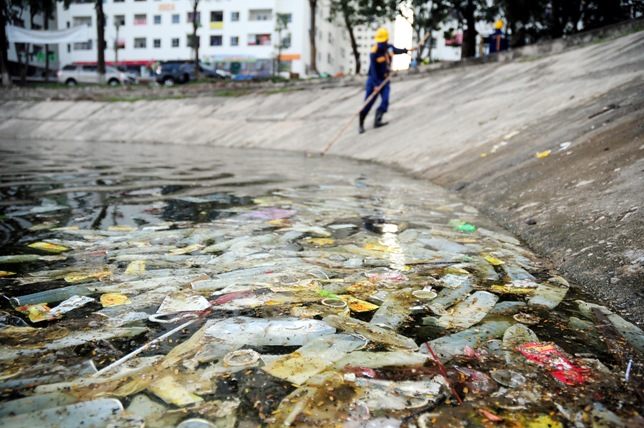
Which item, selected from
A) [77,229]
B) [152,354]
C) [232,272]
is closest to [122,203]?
[77,229]

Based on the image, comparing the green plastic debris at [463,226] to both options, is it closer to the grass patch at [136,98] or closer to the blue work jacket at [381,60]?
the blue work jacket at [381,60]

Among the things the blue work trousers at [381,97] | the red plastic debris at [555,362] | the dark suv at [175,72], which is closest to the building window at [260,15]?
the dark suv at [175,72]

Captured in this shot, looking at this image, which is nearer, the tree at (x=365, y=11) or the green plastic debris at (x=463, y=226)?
the green plastic debris at (x=463, y=226)

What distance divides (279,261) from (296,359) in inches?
33.0

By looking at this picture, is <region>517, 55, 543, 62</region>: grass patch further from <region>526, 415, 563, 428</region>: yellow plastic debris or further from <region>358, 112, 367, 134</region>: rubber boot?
<region>526, 415, 563, 428</region>: yellow plastic debris

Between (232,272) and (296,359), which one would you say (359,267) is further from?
(296,359)

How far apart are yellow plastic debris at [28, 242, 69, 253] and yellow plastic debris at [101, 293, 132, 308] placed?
70cm

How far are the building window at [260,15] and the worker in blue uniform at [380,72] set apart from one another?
123 ft

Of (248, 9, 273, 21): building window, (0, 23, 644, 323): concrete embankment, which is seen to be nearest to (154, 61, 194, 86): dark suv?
(0, 23, 644, 323): concrete embankment

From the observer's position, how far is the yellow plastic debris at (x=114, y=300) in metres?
1.54

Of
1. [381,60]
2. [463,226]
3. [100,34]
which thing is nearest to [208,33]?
[100,34]

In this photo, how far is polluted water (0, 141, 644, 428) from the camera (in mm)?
1010

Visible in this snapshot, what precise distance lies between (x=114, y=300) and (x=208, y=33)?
4624 cm

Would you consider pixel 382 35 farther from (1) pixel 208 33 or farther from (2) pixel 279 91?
(1) pixel 208 33
